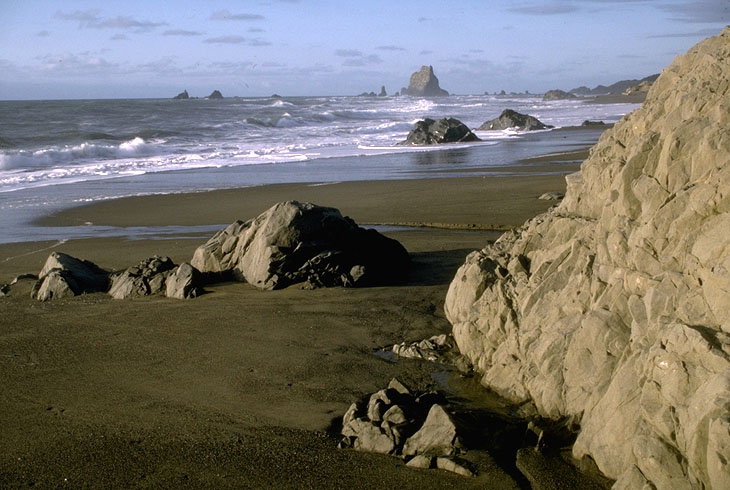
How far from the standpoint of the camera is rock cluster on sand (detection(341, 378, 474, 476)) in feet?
14.8

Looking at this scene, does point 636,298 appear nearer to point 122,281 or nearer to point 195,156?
point 122,281

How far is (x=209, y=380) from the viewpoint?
6.07 m

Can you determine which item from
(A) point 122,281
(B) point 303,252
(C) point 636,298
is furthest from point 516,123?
(C) point 636,298

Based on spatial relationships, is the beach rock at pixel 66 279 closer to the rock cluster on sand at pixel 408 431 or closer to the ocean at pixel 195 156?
the ocean at pixel 195 156

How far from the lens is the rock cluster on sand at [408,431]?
4.51 meters

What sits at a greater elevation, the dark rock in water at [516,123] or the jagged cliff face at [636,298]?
the jagged cliff face at [636,298]

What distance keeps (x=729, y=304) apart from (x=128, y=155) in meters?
29.7

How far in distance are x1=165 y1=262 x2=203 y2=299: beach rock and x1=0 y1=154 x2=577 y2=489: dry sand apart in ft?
0.69

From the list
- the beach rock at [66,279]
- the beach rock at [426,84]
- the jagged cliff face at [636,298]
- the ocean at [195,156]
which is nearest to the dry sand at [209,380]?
the beach rock at [66,279]

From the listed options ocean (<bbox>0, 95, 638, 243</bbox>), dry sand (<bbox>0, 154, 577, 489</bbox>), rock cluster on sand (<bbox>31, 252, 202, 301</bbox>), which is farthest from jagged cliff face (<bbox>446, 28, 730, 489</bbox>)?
ocean (<bbox>0, 95, 638, 243</bbox>)

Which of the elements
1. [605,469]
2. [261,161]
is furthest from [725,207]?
[261,161]

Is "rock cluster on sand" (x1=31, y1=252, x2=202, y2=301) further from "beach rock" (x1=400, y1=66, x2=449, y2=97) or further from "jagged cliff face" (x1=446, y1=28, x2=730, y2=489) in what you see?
"beach rock" (x1=400, y1=66, x2=449, y2=97)

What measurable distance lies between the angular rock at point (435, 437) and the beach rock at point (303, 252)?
4.10 m

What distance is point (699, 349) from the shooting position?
3688 millimetres
